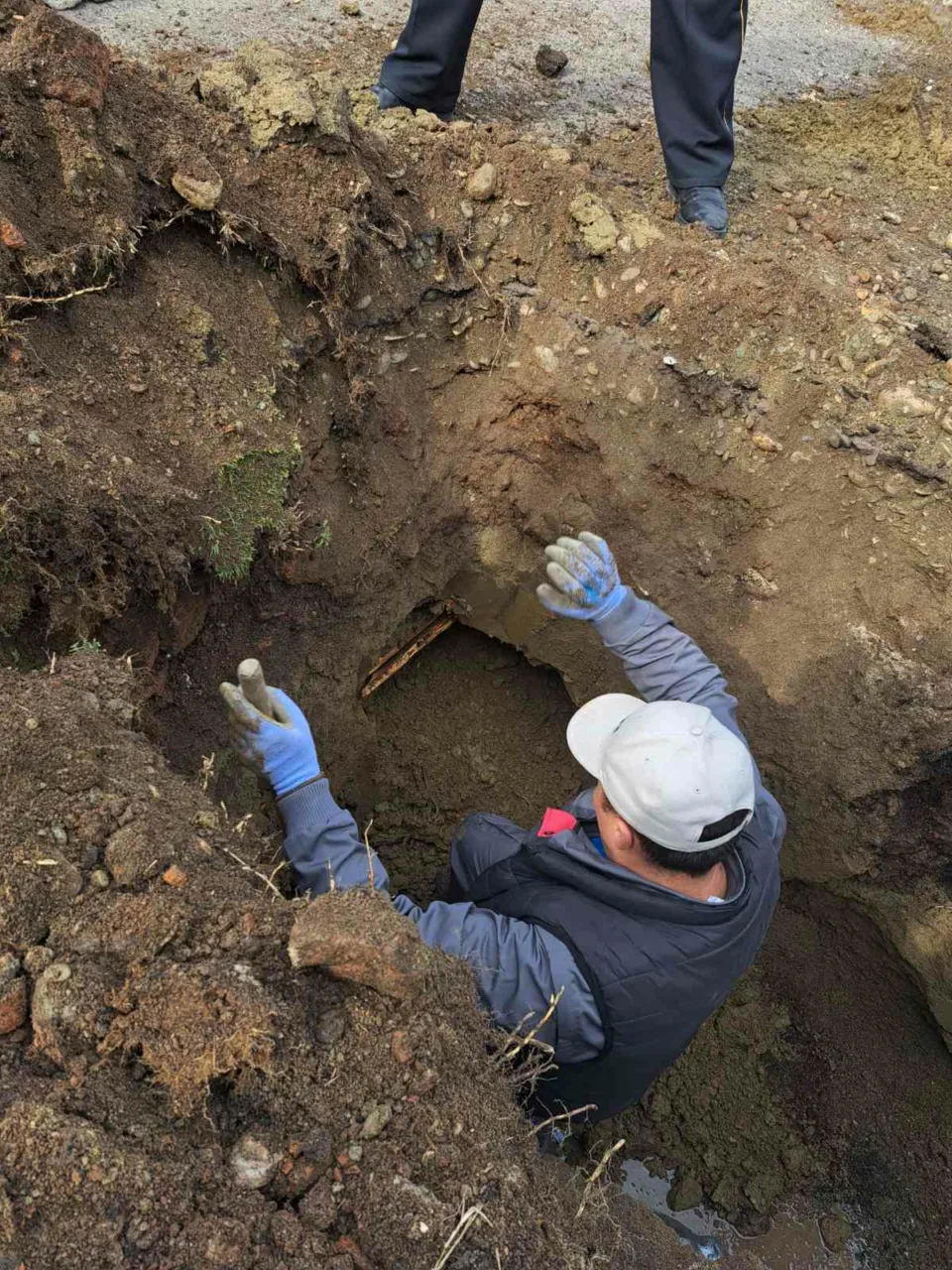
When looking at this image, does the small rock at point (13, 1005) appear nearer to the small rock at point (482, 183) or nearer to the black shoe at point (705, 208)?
the small rock at point (482, 183)

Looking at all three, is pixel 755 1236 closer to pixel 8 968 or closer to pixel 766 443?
pixel 766 443

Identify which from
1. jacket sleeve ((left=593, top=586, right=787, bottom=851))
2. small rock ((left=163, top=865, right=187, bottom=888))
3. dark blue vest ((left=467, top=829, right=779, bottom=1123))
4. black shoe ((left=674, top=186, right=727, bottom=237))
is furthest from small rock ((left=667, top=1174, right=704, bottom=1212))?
black shoe ((left=674, top=186, right=727, bottom=237))

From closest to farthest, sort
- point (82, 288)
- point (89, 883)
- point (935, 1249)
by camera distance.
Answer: point (89, 883) < point (82, 288) < point (935, 1249)

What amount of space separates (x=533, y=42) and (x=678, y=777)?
4.00 metres

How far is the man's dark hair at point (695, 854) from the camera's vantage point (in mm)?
1898

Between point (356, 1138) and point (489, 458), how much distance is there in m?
2.37

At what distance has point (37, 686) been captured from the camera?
5.92 ft

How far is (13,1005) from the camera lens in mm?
1395

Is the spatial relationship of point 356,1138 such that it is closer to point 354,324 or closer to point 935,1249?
point 354,324

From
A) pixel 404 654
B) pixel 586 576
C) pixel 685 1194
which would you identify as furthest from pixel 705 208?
pixel 685 1194

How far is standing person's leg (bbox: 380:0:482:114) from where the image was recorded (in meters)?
3.20

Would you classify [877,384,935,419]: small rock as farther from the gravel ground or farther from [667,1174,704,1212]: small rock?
[667,1174,704,1212]: small rock

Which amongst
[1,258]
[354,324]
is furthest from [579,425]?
[1,258]

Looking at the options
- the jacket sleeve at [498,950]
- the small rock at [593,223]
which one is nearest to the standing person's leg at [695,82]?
the small rock at [593,223]
